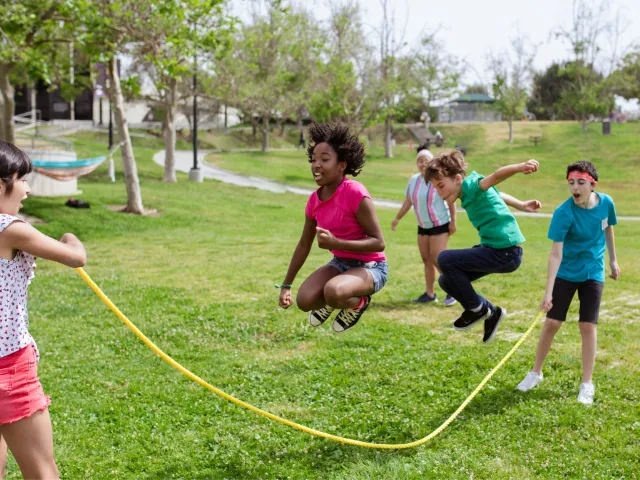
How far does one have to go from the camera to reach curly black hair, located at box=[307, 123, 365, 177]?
231 inches

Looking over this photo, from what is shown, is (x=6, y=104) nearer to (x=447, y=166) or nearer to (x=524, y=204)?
(x=447, y=166)

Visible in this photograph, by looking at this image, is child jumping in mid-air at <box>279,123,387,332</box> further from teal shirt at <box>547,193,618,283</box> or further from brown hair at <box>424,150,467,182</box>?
teal shirt at <box>547,193,618,283</box>

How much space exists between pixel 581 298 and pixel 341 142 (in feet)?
10.7

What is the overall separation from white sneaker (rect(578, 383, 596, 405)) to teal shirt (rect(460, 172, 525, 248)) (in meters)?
1.79

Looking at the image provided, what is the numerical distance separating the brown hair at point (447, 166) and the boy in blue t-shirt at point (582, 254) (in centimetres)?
117

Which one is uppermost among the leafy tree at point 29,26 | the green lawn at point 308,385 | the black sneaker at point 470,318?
the leafy tree at point 29,26

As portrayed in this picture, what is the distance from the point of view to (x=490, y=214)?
6.48 metres

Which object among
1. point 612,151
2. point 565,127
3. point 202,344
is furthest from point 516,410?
point 565,127

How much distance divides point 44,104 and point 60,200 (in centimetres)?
4852

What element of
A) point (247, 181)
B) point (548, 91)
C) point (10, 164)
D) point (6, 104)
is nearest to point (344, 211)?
point (10, 164)

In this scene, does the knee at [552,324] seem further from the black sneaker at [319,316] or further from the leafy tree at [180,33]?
the leafy tree at [180,33]

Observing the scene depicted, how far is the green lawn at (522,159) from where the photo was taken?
39062mm

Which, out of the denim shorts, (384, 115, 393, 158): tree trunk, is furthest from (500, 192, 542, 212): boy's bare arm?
(384, 115, 393, 158): tree trunk

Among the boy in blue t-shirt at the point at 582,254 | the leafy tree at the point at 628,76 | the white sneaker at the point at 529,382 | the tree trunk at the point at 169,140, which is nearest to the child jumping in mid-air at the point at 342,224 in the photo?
the boy in blue t-shirt at the point at 582,254
